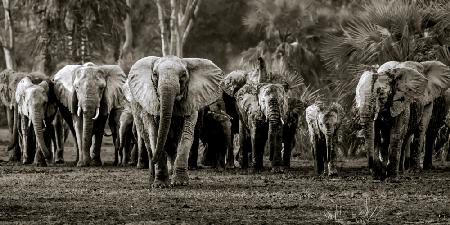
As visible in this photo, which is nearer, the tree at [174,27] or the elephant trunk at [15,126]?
the elephant trunk at [15,126]

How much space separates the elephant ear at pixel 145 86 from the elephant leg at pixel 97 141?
20.9ft

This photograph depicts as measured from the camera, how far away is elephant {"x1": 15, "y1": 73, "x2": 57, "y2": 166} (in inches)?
917

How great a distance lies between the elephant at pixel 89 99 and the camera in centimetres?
2358

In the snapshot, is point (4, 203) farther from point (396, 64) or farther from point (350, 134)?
point (350, 134)

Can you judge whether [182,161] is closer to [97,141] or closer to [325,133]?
[325,133]

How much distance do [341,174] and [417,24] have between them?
6263 mm

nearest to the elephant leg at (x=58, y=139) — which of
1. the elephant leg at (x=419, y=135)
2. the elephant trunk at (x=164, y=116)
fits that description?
the elephant leg at (x=419, y=135)

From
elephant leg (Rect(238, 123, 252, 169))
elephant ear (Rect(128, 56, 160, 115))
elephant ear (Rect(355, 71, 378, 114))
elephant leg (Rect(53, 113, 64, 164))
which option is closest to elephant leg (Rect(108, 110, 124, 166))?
elephant leg (Rect(53, 113, 64, 164))

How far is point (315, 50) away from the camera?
3856 cm

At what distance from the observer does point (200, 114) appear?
21266 mm

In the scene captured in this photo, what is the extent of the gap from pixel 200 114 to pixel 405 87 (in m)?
4.12

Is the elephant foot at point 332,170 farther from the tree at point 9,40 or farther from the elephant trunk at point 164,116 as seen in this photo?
the tree at point 9,40

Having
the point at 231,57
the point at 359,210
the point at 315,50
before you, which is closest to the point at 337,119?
the point at 359,210

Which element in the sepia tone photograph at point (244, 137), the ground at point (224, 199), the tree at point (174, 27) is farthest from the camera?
the tree at point (174, 27)
